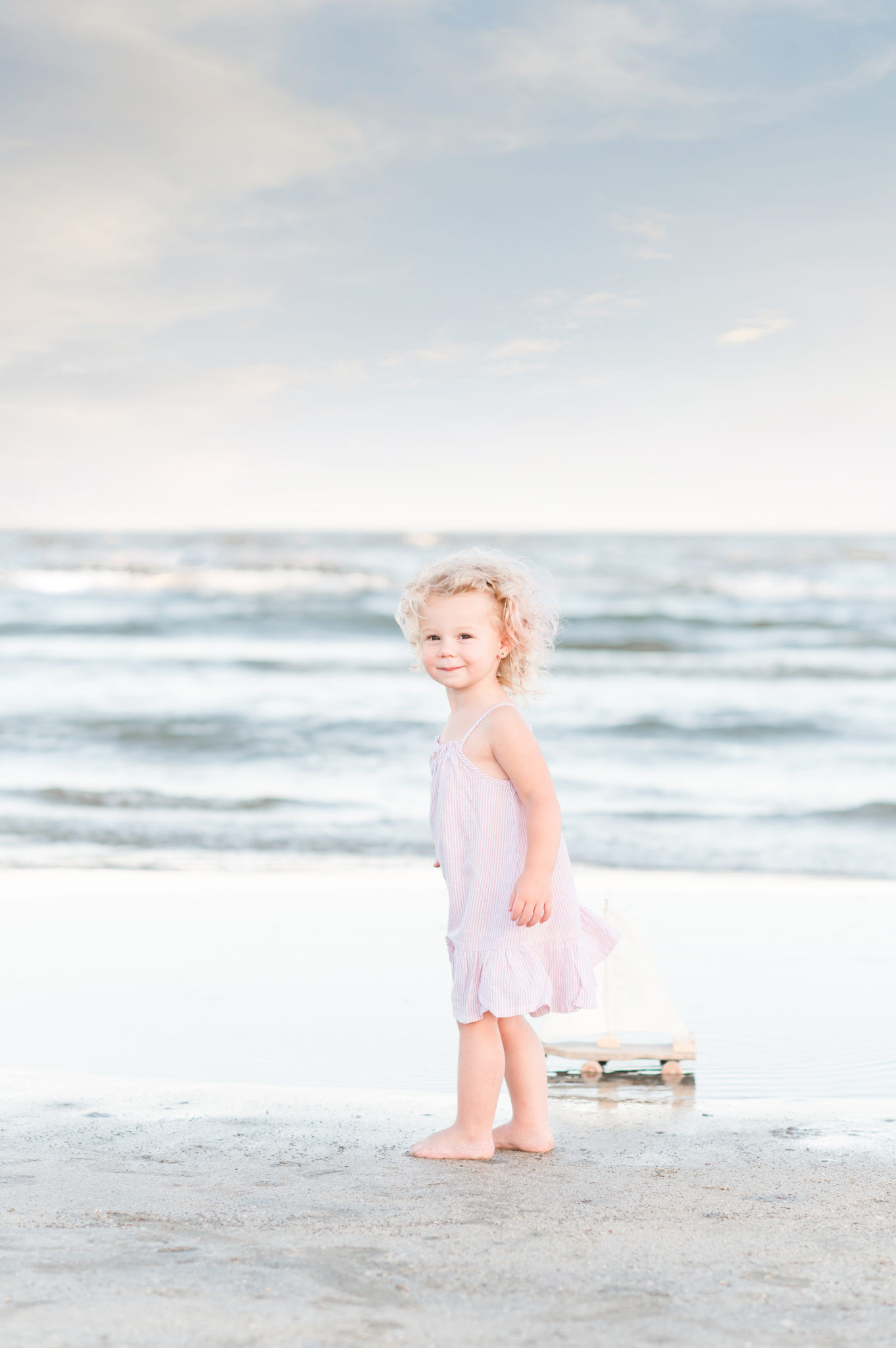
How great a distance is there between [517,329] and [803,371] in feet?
18.7

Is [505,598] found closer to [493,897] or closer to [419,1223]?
[493,897]

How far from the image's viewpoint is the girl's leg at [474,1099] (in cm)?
265

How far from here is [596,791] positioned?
Answer: 28.6 feet

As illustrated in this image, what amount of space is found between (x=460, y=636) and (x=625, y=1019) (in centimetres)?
119

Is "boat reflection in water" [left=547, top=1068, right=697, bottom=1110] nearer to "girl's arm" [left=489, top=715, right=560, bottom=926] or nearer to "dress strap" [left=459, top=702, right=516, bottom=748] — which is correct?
"girl's arm" [left=489, top=715, right=560, bottom=926]

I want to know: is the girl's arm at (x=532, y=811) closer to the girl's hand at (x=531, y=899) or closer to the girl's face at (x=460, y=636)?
the girl's hand at (x=531, y=899)

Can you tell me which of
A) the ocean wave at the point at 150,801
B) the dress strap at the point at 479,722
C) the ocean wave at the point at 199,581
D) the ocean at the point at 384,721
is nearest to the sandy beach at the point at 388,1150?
the dress strap at the point at 479,722

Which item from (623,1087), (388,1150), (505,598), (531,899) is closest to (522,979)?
(531,899)

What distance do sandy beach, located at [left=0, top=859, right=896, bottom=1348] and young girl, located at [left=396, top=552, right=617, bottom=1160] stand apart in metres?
0.19

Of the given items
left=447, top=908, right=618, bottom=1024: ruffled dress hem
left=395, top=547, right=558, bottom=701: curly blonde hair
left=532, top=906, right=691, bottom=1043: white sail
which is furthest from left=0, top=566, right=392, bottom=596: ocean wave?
left=447, top=908, right=618, bottom=1024: ruffled dress hem

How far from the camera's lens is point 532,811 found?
2.74m

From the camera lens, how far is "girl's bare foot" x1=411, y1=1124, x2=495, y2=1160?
2641 mm

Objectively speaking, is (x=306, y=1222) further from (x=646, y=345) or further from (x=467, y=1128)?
(x=646, y=345)

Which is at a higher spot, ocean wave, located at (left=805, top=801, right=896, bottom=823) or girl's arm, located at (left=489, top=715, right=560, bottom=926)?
girl's arm, located at (left=489, top=715, right=560, bottom=926)
